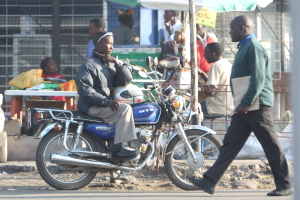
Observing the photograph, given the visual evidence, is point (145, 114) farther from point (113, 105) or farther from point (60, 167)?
point (60, 167)

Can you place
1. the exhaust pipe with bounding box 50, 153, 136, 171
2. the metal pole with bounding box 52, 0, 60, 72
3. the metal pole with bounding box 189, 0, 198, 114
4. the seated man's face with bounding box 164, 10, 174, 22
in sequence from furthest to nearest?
1. the metal pole with bounding box 52, 0, 60, 72
2. the seated man's face with bounding box 164, 10, 174, 22
3. the metal pole with bounding box 189, 0, 198, 114
4. the exhaust pipe with bounding box 50, 153, 136, 171

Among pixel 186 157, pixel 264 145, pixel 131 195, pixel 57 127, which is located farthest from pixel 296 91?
pixel 57 127

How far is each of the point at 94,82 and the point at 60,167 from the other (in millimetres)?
1067

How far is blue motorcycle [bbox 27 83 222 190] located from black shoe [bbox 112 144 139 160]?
0.09 metres

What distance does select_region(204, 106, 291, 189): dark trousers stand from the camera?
5.39m

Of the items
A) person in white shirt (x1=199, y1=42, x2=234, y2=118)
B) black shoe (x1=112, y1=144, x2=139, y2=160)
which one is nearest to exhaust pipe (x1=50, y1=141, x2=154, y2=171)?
black shoe (x1=112, y1=144, x2=139, y2=160)

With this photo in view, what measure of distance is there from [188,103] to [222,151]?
1.53 metres

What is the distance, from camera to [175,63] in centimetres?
761

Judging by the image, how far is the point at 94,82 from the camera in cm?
626

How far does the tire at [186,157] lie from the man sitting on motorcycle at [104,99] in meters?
0.46

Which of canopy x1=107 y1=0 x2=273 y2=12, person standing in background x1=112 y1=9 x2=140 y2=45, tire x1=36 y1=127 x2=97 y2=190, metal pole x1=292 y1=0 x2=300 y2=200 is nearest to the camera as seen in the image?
metal pole x1=292 y1=0 x2=300 y2=200

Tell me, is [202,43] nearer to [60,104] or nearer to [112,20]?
[112,20]

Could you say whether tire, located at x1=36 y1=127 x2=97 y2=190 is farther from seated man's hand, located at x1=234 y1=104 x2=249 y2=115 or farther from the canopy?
the canopy

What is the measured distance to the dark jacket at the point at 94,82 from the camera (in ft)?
20.0
